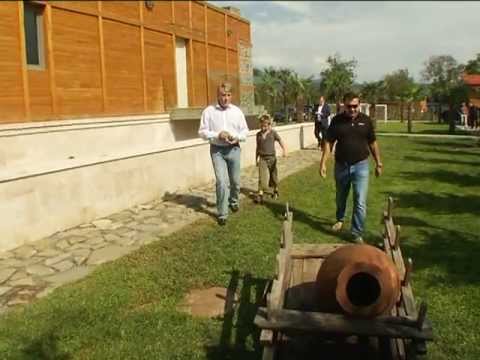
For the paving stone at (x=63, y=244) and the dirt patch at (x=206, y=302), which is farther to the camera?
the paving stone at (x=63, y=244)

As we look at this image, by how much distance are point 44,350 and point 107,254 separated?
2.65 m

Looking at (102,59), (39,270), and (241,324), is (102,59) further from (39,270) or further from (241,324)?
(241,324)

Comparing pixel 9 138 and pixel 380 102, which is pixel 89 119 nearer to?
pixel 9 138

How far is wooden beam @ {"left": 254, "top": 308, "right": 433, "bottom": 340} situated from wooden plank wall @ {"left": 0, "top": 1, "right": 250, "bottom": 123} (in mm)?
8775

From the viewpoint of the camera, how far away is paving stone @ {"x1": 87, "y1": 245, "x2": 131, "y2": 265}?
662 cm

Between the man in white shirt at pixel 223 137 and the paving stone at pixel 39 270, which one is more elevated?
the man in white shirt at pixel 223 137

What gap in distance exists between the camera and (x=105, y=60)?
1366cm

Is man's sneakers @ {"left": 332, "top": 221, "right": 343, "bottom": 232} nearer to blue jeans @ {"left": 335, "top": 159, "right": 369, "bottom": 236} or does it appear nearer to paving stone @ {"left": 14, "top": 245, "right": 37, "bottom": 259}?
blue jeans @ {"left": 335, "top": 159, "right": 369, "bottom": 236}

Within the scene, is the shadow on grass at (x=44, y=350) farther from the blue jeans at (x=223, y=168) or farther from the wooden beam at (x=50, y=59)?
the wooden beam at (x=50, y=59)

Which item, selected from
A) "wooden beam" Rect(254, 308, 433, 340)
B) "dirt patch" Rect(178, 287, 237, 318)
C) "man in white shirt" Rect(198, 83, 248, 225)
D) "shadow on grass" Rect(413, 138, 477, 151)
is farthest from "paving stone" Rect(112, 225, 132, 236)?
"shadow on grass" Rect(413, 138, 477, 151)

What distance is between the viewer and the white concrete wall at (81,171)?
705 cm

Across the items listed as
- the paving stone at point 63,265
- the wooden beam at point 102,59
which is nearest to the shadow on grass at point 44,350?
the paving stone at point 63,265

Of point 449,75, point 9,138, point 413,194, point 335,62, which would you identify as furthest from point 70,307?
point 449,75

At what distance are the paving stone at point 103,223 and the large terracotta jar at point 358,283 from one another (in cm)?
495
